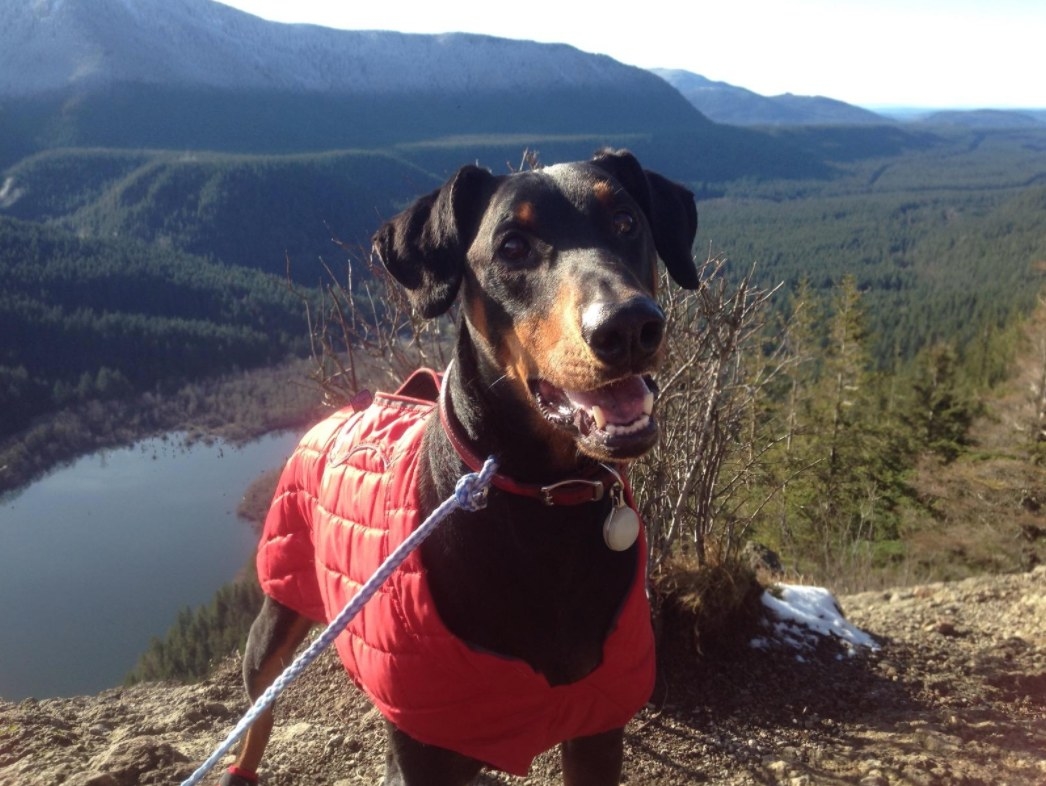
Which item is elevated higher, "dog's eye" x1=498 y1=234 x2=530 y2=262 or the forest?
"dog's eye" x1=498 y1=234 x2=530 y2=262

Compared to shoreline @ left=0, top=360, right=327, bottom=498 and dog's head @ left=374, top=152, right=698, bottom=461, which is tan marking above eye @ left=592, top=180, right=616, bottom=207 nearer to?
dog's head @ left=374, top=152, right=698, bottom=461

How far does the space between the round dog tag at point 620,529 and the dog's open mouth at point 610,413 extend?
13.0 inches

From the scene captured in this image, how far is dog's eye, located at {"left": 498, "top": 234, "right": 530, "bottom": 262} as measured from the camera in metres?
2.29

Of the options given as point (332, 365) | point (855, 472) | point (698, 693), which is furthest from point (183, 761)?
point (855, 472)

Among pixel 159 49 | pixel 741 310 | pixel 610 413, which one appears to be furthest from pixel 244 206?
pixel 610 413

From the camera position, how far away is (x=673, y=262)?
8.87 ft

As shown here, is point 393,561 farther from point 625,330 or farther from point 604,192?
point 604,192

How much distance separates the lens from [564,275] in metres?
2.11

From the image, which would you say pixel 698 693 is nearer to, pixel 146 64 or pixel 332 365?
pixel 332 365

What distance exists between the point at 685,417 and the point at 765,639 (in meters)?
1.25

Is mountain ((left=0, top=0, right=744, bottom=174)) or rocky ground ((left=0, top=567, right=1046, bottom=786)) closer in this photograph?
rocky ground ((left=0, top=567, right=1046, bottom=786))

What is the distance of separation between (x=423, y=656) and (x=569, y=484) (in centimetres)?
62

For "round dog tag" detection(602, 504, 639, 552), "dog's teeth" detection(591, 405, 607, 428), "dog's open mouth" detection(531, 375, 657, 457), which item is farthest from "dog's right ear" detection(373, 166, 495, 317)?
"round dog tag" detection(602, 504, 639, 552)

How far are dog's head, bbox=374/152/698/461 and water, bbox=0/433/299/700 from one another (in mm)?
31367
